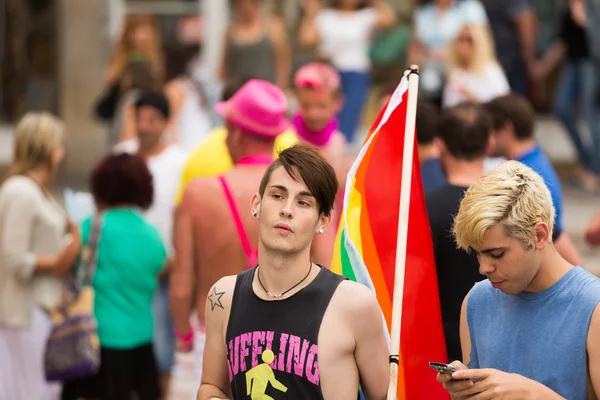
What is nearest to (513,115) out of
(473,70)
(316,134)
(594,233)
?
(594,233)

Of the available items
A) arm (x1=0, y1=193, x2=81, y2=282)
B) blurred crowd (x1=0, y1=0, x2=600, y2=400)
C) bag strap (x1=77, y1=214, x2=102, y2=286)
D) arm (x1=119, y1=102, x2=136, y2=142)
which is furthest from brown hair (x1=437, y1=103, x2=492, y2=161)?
arm (x1=119, y1=102, x2=136, y2=142)

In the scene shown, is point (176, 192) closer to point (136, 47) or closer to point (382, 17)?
point (136, 47)

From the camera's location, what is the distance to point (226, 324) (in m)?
4.22

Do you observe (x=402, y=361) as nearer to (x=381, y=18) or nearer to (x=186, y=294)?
(x=186, y=294)

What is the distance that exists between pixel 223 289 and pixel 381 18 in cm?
831

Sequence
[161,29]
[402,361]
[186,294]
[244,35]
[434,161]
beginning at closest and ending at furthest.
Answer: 1. [402,361]
2. [186,294]
3. [434,161]
4. [244,35]
5. [161,29]

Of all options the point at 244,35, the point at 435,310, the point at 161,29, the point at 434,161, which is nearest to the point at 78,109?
the point at 161,29

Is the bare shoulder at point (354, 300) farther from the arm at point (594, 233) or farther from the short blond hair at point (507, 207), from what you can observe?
the arm at point (594, 233)

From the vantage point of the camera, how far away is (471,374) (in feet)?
12.5

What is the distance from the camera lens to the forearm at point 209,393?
4223mm

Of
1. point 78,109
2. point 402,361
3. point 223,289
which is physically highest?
point 78,109

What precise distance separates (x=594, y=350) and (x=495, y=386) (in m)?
0.31

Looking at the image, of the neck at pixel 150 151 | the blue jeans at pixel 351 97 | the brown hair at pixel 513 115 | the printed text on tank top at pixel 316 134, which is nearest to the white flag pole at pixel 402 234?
the brown hair at pixel 513 115

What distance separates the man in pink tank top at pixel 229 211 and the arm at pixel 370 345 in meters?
1.74
